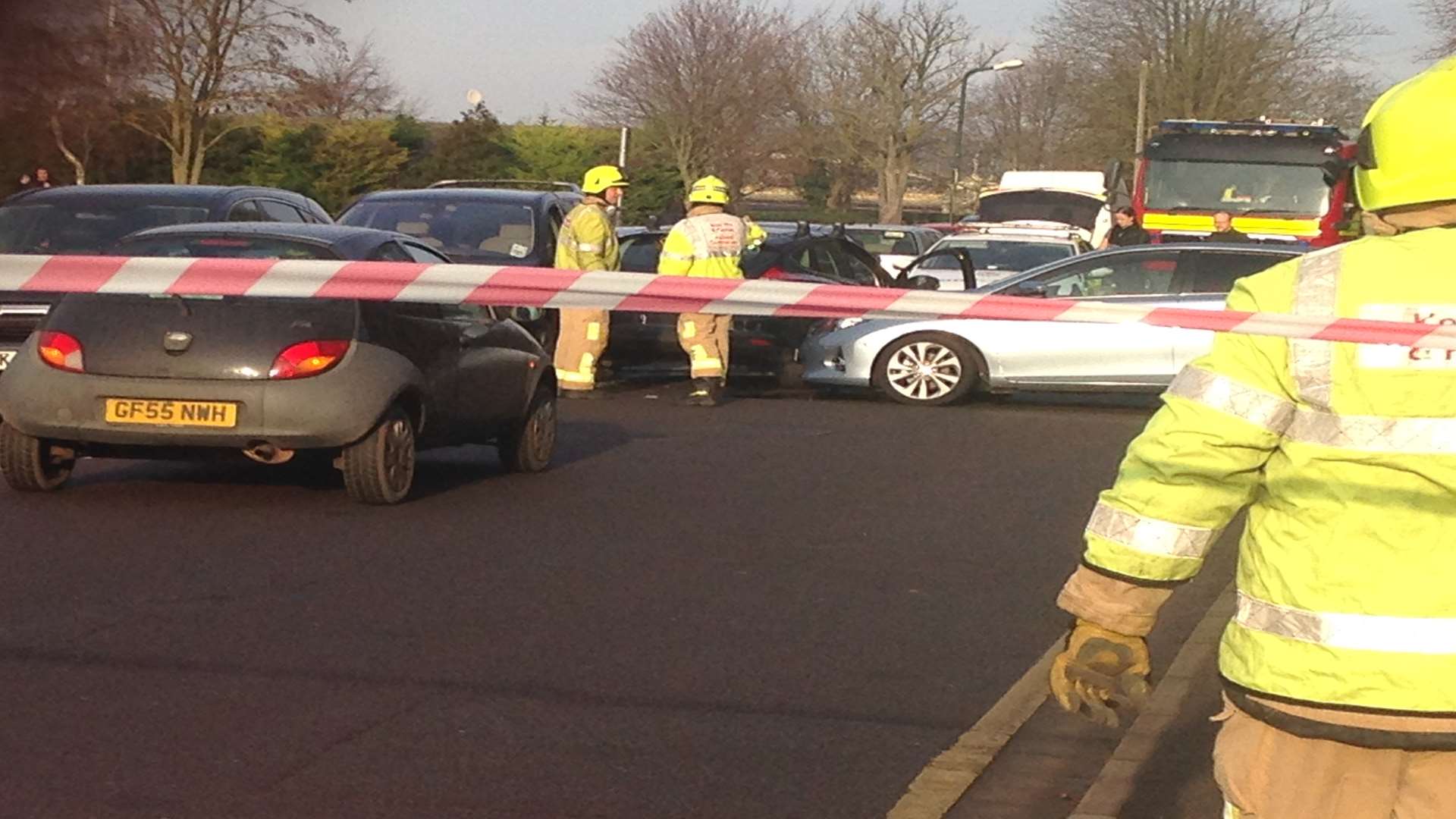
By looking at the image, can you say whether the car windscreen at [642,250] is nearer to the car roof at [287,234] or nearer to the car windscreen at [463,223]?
the car windscreen at [463,223]

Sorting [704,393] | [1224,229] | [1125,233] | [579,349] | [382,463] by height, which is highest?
[1224,229]

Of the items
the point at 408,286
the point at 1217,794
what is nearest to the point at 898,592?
the point at 1217,794

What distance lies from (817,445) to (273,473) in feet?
13.2

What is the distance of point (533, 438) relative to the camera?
12.1 metres

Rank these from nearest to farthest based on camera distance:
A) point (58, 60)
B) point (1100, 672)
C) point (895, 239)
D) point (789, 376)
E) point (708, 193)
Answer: point (58, 60) → point (1100, 672) → point (708, 193) → point (789, 376) → point (895, 239)

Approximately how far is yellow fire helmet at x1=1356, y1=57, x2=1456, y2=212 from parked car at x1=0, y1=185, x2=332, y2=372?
12774 millimetres

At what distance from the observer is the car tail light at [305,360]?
9930mm

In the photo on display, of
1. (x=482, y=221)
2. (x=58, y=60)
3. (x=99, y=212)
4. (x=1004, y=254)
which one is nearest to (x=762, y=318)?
(x=482, y=221)

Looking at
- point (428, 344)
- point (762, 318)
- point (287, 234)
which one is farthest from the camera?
point (762, 318)

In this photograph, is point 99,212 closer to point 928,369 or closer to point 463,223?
point 463,223

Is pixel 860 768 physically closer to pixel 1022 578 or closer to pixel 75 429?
pixel 1022 578

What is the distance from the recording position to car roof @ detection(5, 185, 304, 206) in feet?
51.0

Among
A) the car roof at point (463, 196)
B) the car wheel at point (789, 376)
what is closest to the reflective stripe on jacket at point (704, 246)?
the car roof at point (463, 196)

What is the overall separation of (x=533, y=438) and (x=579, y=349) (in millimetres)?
5339
